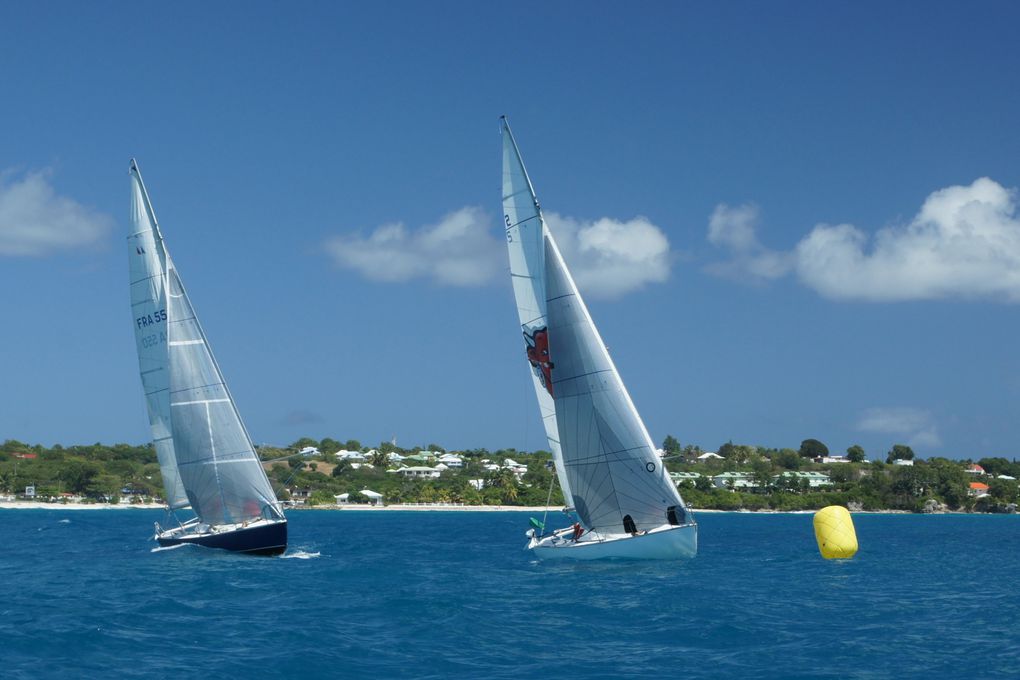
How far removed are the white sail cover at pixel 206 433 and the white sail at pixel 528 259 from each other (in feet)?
41.6

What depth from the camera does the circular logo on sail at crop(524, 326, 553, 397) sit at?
44438mm

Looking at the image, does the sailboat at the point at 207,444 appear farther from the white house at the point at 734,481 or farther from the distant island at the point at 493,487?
the white house at the point at 734,481

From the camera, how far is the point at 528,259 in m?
44.5

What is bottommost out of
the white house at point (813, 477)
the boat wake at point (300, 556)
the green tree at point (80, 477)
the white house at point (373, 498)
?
the boat wake at point (300, 556)

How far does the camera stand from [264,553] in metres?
46.5

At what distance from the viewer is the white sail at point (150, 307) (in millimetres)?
49375

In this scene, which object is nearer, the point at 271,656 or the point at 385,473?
the point at 271,656

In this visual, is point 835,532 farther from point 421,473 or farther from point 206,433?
point 421,473

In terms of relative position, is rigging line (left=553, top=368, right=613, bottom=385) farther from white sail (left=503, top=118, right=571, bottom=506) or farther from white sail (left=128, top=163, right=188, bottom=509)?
white sail (left=128, top=163, right=188, bottom=509)

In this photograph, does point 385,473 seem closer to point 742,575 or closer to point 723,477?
point 723,477

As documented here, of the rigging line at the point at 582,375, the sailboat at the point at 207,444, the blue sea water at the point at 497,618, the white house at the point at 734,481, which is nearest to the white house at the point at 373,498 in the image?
the white house at the point at 734,481

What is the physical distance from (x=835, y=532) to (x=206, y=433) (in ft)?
93.0

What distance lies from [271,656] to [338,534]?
58.3m

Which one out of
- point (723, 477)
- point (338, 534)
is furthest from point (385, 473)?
point (338, 534)
